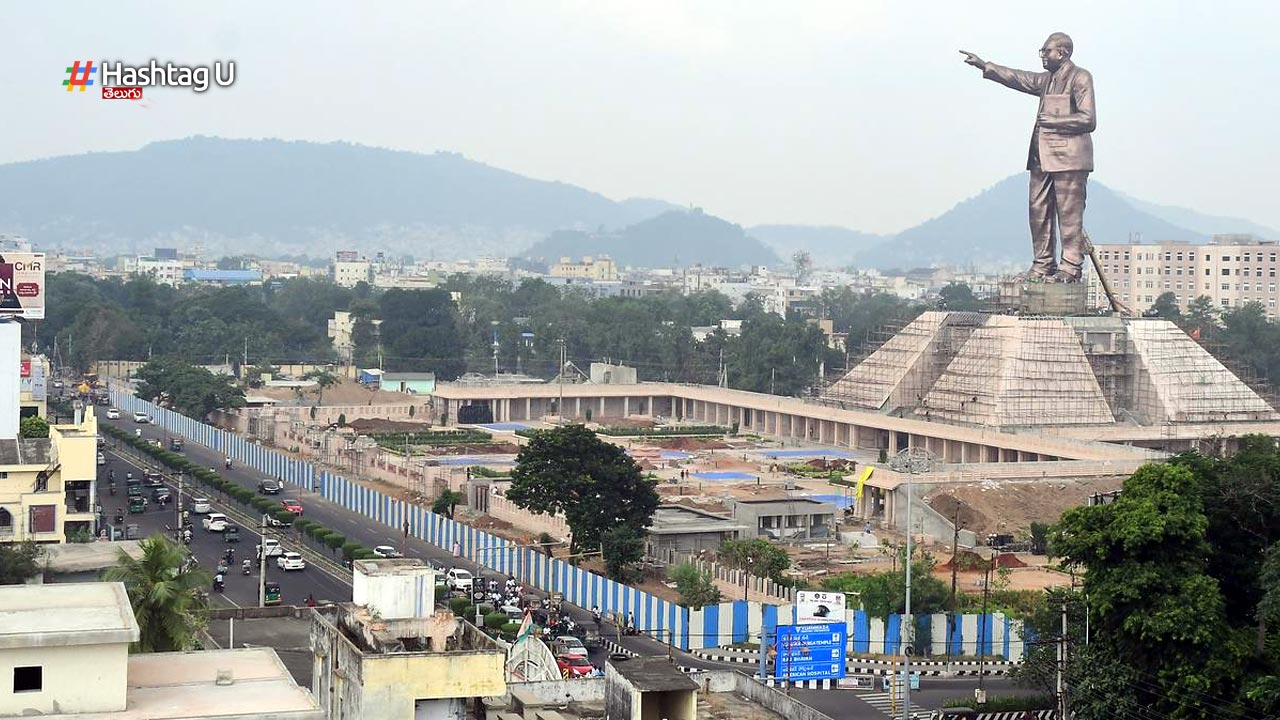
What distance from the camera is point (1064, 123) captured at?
79312 mm

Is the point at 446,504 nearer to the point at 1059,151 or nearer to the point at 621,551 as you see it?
the point at 621,551

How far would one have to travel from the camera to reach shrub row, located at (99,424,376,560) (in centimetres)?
4773

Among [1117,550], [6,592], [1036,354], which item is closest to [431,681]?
[6,592]

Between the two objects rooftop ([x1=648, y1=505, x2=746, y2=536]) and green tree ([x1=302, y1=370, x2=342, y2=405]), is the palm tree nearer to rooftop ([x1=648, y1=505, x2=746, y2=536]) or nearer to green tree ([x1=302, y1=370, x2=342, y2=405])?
rooftop ([x1=648, y1=505, x2=746, y2=536])

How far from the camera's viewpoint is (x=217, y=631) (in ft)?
99.1

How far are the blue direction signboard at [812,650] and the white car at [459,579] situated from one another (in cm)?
1380

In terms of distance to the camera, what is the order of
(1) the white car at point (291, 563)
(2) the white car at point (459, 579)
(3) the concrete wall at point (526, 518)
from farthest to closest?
(3) the concrete wall at point (526, 518), (1) the white car at point (291, 563), (2) the white car at point (459, 579)

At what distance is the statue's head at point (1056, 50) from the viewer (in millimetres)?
79125

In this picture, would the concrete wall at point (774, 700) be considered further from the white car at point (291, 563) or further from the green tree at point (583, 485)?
the white car at point (291, 563)

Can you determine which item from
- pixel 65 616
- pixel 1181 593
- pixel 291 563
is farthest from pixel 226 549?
pixel 65 616

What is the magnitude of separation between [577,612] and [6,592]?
23072 millimetres

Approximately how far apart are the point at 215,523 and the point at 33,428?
18.3 feet

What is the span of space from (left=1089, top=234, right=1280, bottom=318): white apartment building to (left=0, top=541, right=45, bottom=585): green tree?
119 meters

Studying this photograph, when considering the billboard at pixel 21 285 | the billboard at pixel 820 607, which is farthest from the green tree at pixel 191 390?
the billboard at pixel 820 607
